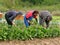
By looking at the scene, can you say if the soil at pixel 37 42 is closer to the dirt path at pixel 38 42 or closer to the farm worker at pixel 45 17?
the dirt path at pixel 38 42

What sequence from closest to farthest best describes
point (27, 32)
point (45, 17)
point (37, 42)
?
1. point (37, 42)
2. point (27, 32)
3. point (45, 17)

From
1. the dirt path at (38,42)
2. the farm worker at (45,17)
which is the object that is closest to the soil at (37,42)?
the dirt path at (38,42)

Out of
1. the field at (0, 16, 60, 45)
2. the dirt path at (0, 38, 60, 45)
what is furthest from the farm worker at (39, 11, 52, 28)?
the dirt path at (0, 38, 60, 45)

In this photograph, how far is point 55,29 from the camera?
9148 millimetres

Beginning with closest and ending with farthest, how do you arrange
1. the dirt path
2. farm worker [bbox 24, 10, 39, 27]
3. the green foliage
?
the dirt path → the green foliage → farm worker [bbox 24, 10, 39, 27]

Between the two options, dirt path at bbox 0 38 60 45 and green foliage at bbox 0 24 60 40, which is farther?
green foliage at bbox 0 24 60 40

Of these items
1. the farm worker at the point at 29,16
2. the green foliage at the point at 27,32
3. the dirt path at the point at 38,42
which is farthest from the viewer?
the farm worker at the point at 29,16

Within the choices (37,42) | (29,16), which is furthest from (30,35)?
(29,16)

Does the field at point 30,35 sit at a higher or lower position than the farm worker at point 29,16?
lower

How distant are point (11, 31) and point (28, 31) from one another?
69 centimetres

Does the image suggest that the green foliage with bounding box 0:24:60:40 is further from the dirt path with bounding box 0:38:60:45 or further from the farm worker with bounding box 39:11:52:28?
the farm worker with bounding box 39:11:52:28

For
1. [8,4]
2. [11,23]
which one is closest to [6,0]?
[8,4]

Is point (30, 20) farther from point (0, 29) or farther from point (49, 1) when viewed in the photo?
point (49, 1)

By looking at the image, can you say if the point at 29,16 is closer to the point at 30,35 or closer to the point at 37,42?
the point at 30,35
